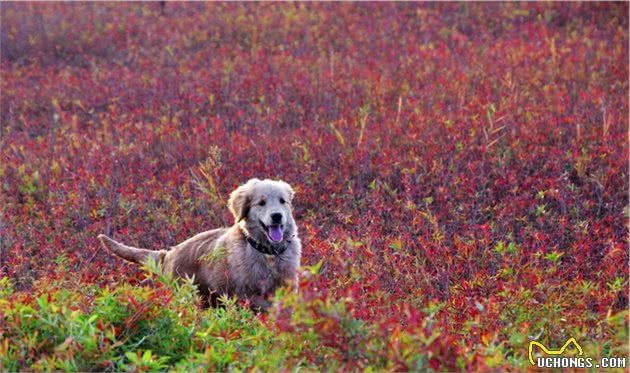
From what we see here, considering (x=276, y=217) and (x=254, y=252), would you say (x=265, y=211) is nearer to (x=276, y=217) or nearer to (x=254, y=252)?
(x=276, y=217)

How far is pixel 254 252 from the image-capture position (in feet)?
22.5

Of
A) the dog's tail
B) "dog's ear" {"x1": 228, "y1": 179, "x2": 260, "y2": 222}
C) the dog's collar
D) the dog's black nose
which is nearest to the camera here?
the dog's black nose

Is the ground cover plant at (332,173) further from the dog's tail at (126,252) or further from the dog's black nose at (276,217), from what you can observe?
the dog's black nose at (276,217)

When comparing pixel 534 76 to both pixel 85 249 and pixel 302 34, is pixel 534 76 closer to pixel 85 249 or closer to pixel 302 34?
pixel 302 34

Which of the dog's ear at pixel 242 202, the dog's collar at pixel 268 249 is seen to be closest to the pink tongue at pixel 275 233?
the dog's collar at pixel 268 249

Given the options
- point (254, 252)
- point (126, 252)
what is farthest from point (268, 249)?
point (126, 252)

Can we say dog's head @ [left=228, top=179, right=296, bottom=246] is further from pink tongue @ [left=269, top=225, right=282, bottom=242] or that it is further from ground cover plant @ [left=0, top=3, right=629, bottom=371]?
ground cover plant @ [left=0, top=3, right=629, bottom=371]

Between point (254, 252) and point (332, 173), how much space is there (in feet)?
10.4

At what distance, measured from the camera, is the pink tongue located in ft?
22.1

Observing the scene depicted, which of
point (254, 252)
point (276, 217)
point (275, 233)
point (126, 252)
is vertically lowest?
point (126, 252)

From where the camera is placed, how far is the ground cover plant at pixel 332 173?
4.45m

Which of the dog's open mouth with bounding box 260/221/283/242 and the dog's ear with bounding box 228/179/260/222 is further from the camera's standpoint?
the dog's ear with bounding box 228/179/260/222

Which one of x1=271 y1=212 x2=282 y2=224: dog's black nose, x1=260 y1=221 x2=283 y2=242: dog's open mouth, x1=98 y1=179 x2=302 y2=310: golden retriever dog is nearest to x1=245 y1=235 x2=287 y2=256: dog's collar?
x1=98 y1=179 x2=302 y2=310: golden retriever dog

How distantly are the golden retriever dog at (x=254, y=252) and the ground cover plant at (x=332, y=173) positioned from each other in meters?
0.46
